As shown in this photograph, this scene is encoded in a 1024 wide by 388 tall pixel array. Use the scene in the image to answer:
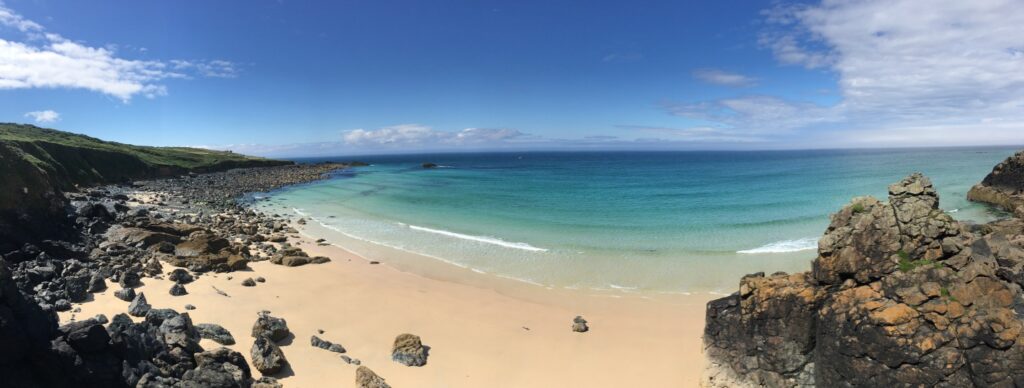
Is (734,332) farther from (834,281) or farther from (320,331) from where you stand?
(320,331)

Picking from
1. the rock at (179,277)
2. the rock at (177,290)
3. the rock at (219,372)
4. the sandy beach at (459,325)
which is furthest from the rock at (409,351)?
the rock at (179,277)

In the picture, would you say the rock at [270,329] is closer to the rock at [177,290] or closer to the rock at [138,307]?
the rock at [138,307]

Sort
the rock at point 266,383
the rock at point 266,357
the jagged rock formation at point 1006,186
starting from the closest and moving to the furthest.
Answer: the rock at point 266,383 → the rock at point 266,357 → the jagged rock formation at point 1006,186

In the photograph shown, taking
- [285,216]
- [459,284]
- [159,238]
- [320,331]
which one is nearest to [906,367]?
[320,331]

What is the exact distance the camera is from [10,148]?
2122cm

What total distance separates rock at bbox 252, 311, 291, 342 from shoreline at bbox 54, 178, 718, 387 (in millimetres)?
293

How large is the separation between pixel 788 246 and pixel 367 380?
2477 centimetres

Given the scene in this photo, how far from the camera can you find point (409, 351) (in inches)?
475

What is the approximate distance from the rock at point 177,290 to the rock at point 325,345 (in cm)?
598

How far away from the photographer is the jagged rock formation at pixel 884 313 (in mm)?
A: 7234

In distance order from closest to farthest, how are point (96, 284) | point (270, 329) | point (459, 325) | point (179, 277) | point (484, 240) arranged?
point (270, 329), point (96, 284), point (459, 325), point (179, 277), point (484, 240)

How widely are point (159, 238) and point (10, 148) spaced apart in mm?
8862

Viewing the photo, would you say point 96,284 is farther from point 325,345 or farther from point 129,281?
point 325,345

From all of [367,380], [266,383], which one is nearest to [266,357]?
[266,383]
